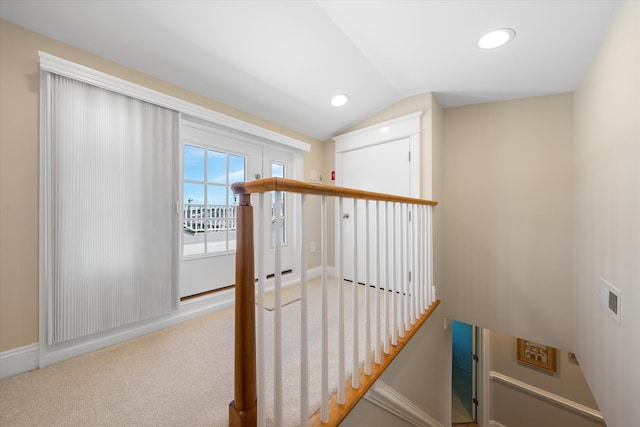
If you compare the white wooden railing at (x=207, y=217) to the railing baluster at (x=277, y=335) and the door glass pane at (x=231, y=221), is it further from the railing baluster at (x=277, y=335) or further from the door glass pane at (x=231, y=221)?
the railing baluster at (x=277, y=335)

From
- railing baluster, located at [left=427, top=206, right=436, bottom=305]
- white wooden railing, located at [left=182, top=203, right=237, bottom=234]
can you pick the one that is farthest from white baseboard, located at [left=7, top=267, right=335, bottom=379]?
railing baluster, located at [left=427, top=206, right=436, bottom=305]

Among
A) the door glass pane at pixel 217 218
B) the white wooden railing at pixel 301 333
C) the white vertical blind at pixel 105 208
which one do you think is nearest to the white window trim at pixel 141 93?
the white vertical blind at pixel 105 208

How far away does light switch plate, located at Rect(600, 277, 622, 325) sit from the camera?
131 cm

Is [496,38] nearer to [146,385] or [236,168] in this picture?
[236,168]

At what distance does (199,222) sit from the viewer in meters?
2.12

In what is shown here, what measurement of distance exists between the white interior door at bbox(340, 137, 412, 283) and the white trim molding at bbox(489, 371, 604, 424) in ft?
8.33

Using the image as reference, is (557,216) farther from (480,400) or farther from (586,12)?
(480,400)

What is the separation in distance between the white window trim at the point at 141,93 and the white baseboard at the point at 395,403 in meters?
2.22

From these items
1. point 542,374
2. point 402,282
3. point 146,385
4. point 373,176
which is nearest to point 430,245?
point 402,282

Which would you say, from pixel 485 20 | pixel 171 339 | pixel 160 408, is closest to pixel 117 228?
pixel 171 339

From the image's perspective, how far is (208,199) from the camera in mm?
2186

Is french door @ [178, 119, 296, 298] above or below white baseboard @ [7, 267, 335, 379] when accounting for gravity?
above

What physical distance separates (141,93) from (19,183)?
0.84 m

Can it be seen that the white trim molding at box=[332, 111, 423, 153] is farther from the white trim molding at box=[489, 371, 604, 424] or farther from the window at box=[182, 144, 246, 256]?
the white trim molding at box=[489, 371, 604, 424]
